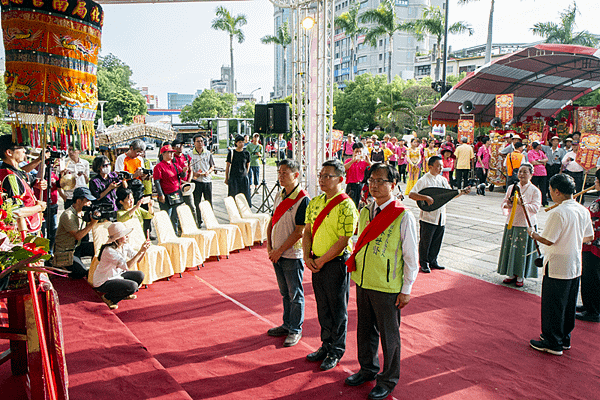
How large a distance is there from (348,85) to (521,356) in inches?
1230

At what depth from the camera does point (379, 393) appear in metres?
3.08

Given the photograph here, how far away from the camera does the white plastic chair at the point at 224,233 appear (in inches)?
263

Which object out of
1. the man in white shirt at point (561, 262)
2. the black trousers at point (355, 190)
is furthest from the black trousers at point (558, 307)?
the black trousers at point (355, 190)

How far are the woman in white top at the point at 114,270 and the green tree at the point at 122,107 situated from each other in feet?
145

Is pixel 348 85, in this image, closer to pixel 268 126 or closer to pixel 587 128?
pixel 587 128

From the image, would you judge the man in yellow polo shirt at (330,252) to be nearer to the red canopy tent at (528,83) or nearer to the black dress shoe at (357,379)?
the black dress shoe at (357,379)

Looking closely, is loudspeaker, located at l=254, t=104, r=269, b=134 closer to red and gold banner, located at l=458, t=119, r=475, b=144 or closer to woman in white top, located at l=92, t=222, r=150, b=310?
woman in white top, located at l=92, t=222, r=150, b=310

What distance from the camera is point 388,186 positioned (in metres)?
3.02

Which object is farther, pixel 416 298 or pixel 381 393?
pixel 416 298

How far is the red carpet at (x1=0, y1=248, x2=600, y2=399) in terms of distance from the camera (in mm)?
3260

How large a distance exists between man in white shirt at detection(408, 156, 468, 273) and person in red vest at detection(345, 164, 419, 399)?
279 cm

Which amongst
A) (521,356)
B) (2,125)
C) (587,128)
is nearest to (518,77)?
(587,128)

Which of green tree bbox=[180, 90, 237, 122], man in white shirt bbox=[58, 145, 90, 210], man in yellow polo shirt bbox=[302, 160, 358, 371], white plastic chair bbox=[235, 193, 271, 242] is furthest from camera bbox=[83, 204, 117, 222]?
green tree bbox=[180, 90, 237, 122]

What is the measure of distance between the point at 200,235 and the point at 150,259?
1023 millimetres
